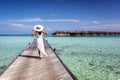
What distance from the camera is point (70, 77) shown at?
6.98 meters

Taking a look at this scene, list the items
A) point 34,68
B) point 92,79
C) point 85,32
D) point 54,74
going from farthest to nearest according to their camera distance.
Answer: point 85,32
point 92,79
point 34,68
point 54,74

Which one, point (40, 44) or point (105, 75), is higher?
point (40, 44)

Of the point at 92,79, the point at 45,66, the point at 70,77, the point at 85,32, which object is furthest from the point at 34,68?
the point at 85,32

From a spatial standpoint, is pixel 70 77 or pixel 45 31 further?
pixel 45 31

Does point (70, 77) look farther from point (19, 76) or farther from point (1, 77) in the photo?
point (1, 77)

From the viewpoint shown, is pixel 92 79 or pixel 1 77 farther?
pixel 92 79

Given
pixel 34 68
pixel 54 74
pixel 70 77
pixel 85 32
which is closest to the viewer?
pixel 70 77

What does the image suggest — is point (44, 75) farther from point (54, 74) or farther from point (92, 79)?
point (92, 79)

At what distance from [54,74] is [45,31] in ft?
12.3

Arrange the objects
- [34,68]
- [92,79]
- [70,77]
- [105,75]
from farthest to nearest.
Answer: [105,75]
[92,79]
[34,68]
[70,77]

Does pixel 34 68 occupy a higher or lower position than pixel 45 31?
lower

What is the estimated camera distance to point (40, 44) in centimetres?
1090

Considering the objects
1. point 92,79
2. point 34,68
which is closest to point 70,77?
point 34,68

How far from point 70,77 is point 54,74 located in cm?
77
